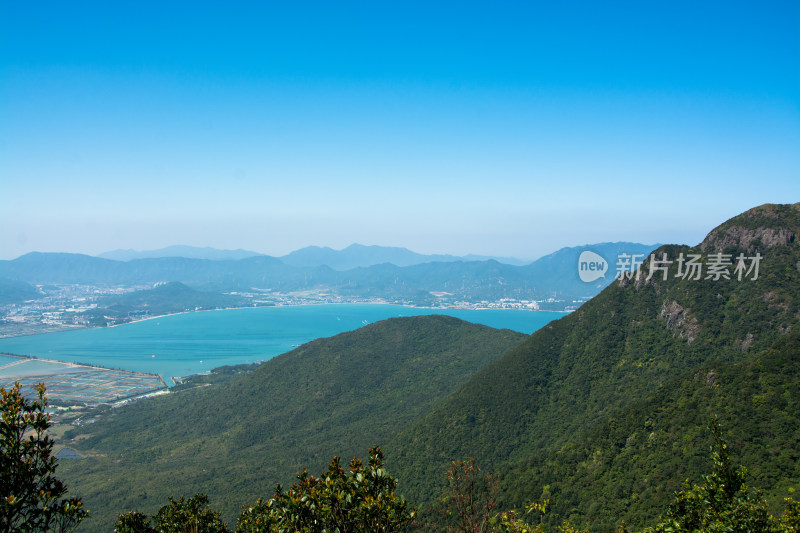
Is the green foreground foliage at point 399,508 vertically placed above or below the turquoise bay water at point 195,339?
above

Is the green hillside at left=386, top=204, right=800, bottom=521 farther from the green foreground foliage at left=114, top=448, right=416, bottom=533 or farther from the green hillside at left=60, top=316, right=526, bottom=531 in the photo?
the green foreground foliage at left=114, top=448, right=416, bottom=533

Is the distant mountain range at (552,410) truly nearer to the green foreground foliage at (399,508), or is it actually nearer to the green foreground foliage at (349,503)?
the green foreground foliage at (399,508)

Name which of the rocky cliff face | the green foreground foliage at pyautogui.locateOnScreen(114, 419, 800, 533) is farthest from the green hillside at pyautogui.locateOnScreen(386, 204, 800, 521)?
the green foreground foliage at pyautogui.locateOnScreen(114, 419, 800, 533)

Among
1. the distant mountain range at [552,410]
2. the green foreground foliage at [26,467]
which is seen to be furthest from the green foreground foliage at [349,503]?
the distant mountain range at [552,410]

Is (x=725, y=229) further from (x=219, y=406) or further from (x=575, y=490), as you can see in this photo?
(x=219, y=406)

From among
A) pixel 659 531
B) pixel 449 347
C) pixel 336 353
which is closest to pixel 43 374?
pixel 336 353

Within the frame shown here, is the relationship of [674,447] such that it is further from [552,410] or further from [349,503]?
[349,503]
